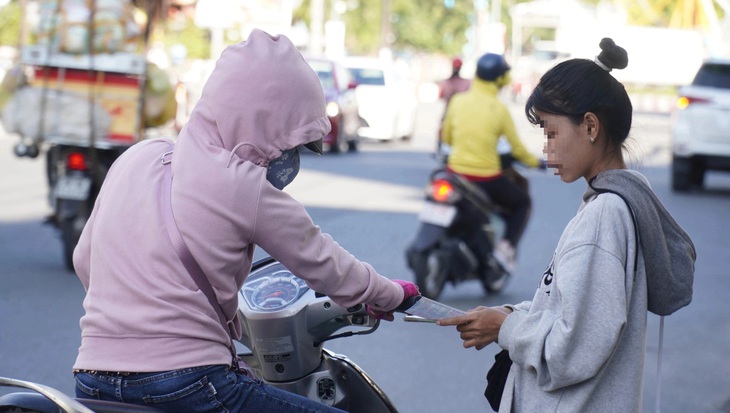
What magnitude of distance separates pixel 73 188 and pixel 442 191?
2.70 metres

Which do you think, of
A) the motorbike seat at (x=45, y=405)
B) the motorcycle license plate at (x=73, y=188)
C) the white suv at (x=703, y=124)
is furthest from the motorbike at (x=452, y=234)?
the white suv at (x=703, y=124)

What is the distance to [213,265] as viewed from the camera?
2.51 metres

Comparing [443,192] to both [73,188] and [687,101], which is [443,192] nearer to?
[73,188]

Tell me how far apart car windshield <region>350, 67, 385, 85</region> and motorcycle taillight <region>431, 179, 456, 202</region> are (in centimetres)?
1670

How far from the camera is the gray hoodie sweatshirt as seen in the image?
2457 millimetres

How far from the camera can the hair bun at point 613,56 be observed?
Result: 8.74 feet

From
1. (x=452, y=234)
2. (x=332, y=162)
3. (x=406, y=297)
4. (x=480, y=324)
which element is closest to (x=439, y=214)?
(x=452, y=234)

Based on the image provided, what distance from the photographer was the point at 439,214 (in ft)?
26.5

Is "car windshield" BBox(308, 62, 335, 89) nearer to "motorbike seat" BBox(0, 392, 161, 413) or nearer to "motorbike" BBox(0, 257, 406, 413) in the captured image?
"motorbike" BBox(0, 257, 406, 413)

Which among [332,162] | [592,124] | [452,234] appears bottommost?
[332,162]

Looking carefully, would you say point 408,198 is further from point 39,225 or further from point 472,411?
point 472,411

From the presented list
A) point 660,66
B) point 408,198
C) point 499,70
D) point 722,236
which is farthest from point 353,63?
point 660,66

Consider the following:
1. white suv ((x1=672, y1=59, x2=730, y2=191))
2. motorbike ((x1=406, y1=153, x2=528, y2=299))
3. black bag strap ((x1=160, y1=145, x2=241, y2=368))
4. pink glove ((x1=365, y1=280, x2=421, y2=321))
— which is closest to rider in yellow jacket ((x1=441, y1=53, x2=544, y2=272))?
motorbike ((x1=406, y1=153, x2=528, y2=299))

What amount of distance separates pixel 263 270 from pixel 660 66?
5539 cm
